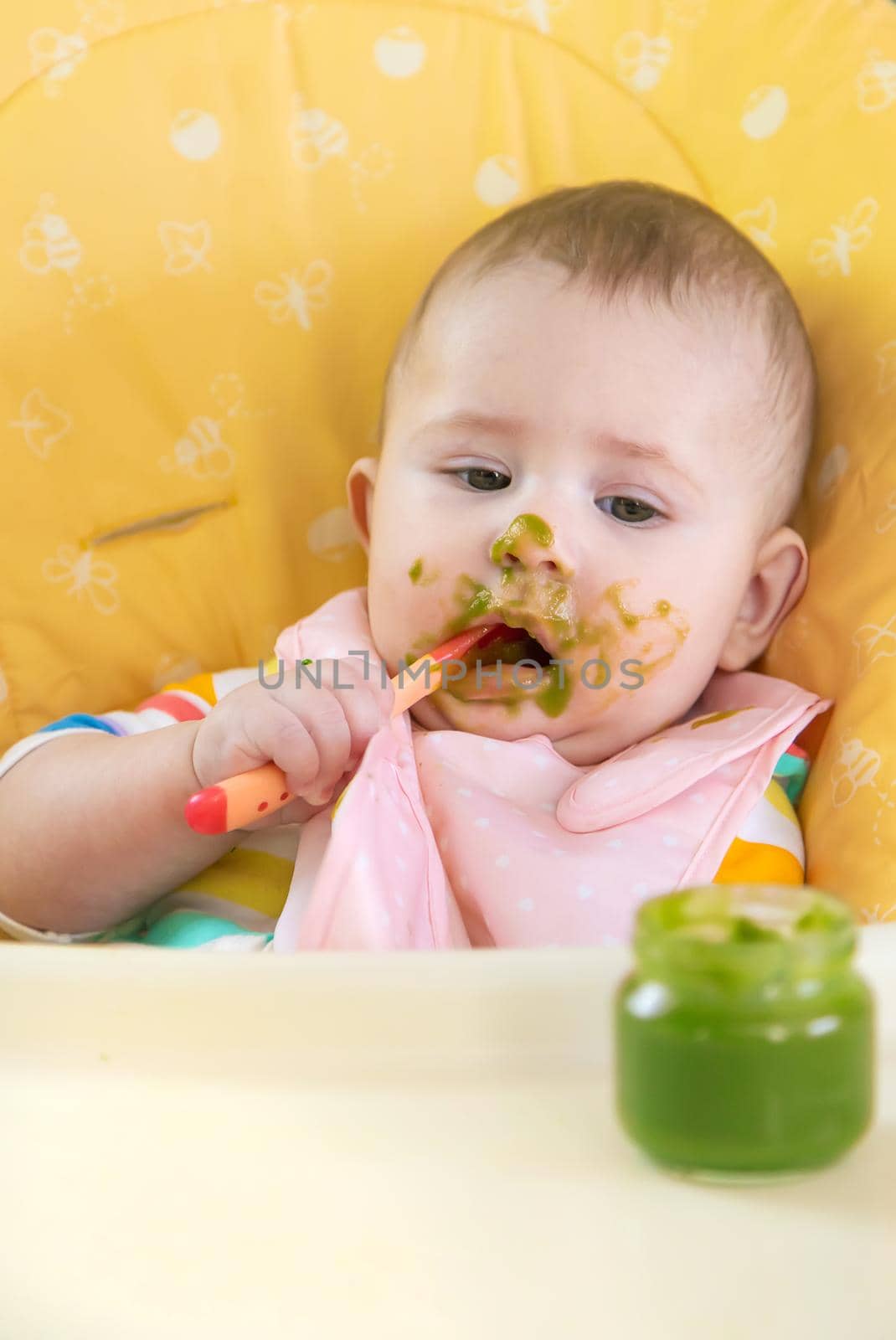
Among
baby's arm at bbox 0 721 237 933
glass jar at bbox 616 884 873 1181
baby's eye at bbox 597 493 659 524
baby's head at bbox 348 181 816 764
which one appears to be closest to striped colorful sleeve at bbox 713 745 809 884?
baby's head at bbox 348 181 816 764

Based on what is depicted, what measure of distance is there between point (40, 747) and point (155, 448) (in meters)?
0.30

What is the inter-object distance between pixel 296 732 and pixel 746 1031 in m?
0.52

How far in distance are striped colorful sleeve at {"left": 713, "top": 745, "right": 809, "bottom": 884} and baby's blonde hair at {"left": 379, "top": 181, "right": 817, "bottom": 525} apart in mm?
228

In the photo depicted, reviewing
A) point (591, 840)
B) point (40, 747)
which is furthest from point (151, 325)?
point (591, 840)

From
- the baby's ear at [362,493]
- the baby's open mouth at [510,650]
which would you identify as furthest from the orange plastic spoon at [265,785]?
the baby's ear at [362,493]

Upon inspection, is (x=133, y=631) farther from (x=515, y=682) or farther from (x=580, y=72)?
(x=580, y=72)

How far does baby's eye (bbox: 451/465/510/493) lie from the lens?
1026 millimetres

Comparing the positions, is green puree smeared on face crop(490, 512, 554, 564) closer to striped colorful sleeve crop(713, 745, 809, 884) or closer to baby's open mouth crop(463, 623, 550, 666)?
baby's open mouth crop(463, 623, 550, 666)

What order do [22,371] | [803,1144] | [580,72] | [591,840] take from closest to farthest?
[803,1144] → [591,840] → [22,371] → [580,72]

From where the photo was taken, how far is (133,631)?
47.8 inches

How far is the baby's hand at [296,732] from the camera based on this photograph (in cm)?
90

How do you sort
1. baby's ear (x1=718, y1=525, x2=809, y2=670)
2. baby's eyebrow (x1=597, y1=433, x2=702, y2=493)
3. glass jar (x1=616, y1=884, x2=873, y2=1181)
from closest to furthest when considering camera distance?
glass jar (x1=616, y1=884, x2=873, y2=1181) → baby's eyebrow (x1=597, y1=433, x2=702, y2=493) → baby's ear (x1=718, y1=525, x2=809, y2=670)

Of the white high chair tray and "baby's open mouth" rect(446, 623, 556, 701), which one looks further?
"baby's open mouth" rect(446, 623, 556, 701)

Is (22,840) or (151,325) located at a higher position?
(151,325)
